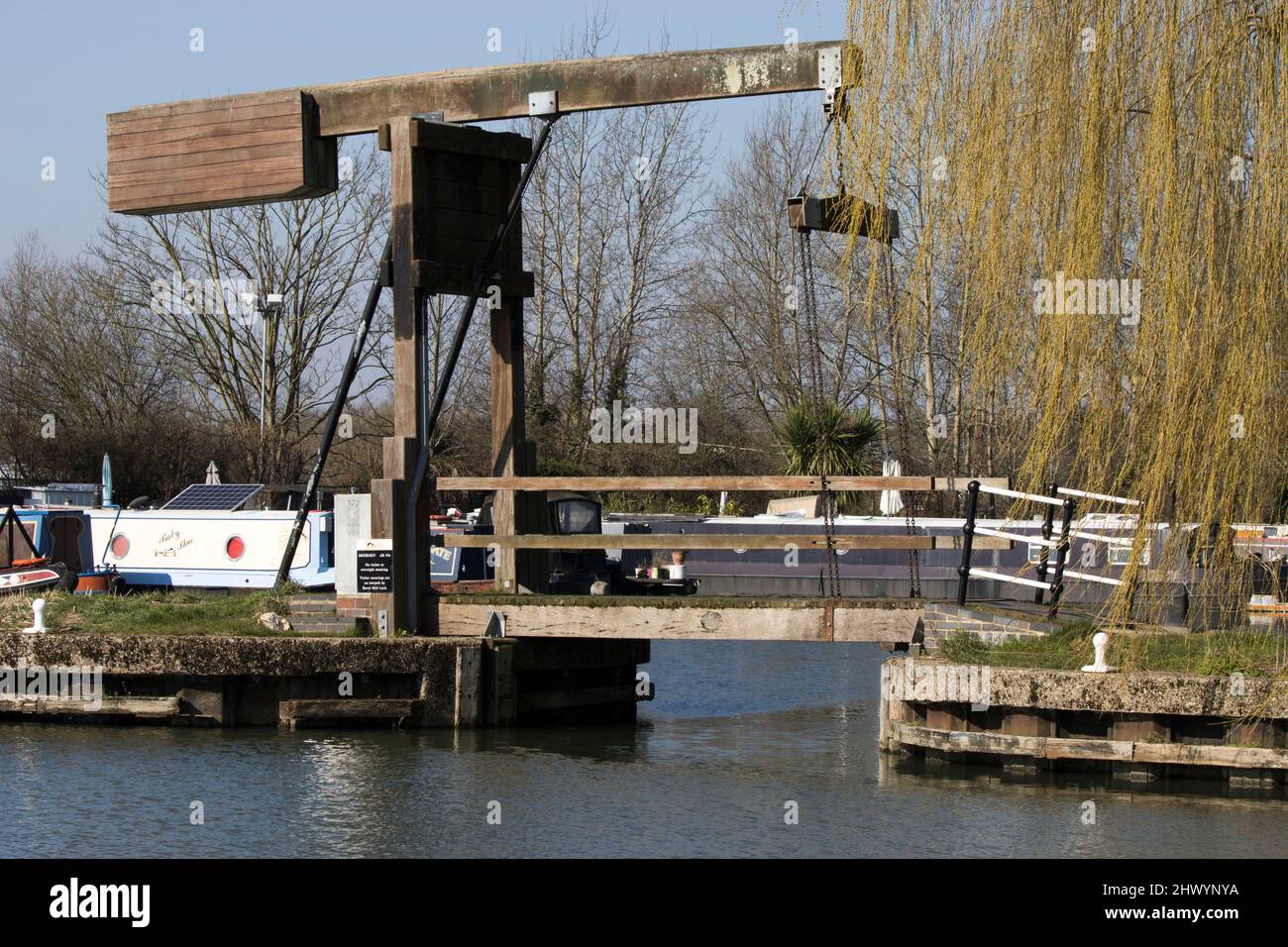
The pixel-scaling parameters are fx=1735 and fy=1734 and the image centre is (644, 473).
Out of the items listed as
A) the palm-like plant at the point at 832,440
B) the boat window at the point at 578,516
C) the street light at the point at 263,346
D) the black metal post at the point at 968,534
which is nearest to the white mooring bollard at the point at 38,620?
the black metal post at the point at 968,534

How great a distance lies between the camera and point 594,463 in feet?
145

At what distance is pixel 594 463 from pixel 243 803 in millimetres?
31152

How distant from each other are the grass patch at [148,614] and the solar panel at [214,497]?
406 inches

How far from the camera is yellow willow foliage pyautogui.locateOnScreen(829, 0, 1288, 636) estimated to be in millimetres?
10516

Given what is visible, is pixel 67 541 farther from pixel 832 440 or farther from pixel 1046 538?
pixel 1046 538

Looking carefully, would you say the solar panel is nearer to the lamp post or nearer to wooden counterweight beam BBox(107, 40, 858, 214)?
the lamp post

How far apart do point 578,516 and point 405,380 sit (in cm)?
874

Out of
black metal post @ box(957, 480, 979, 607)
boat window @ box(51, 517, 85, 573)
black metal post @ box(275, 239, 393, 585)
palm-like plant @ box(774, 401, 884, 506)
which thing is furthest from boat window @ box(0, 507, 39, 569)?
palm-like plant @ box(774, 401, 884, 506)

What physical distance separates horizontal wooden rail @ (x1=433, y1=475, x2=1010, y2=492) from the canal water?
2.41 meters

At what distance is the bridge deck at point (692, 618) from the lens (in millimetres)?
15750

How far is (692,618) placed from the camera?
16000 mm

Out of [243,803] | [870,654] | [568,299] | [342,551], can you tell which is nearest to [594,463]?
[568,299]

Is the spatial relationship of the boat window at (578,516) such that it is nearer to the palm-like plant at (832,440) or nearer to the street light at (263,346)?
the palm-like plant at (832,440)
